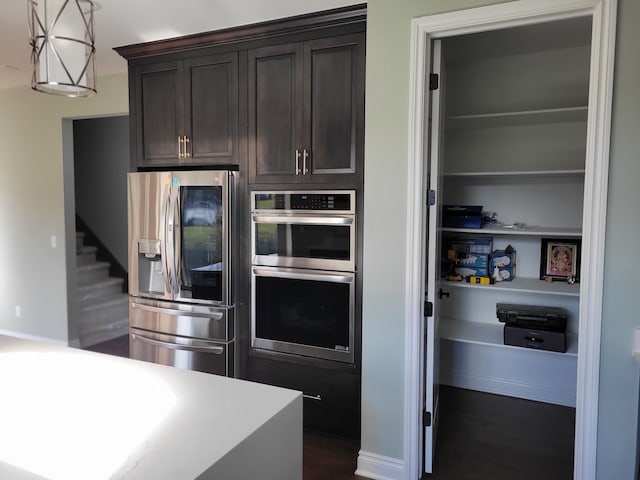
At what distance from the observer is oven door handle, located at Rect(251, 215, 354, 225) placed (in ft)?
8.23

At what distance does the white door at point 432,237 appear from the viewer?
223cm

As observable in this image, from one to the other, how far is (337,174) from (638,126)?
139 cm

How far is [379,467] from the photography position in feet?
7.69

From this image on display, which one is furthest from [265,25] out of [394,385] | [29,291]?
[29,291]

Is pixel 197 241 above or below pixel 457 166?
below

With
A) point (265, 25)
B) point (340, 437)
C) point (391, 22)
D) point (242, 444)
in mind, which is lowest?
point (340, 437)

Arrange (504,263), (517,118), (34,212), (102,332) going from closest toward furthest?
(517,118), (504,263), (34,212), (102,332)

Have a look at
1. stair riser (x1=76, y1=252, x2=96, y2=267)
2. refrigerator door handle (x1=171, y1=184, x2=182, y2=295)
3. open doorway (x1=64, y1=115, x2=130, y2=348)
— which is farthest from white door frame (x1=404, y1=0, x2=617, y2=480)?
stair riser (x1=76, y1=252, x2=96, y2=267)

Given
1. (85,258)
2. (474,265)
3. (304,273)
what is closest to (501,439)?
(474,265)

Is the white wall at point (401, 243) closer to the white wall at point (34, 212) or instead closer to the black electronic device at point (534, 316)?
the black electronic device at point (534, 316)

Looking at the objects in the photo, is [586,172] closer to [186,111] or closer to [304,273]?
[304,273]

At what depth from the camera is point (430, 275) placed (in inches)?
90.4

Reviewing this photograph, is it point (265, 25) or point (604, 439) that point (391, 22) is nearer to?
point (265, 25)

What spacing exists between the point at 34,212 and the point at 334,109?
141 inches
